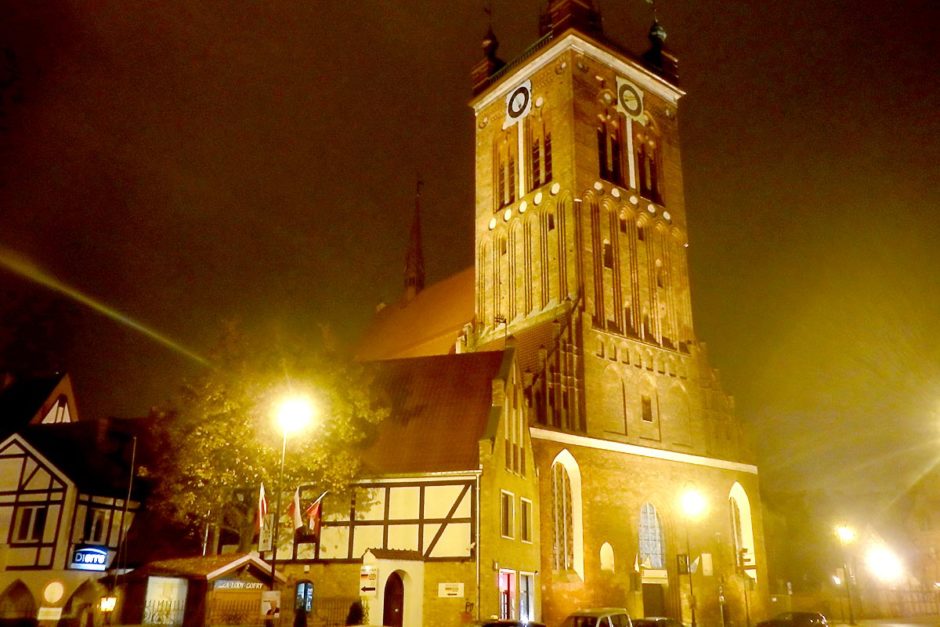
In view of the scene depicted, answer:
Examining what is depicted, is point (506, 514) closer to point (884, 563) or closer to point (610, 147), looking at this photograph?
point (610, 147)

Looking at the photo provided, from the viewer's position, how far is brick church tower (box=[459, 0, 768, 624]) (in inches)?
1326

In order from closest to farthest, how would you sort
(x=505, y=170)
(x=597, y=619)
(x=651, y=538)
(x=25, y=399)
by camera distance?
(x=597, y=619)
(x=651, y=538)
(x=505, y=170)
(x=25, y=399)

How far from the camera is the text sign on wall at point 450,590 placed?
2533cm

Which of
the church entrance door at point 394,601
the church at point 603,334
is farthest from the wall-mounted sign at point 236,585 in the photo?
the church at point 603,334

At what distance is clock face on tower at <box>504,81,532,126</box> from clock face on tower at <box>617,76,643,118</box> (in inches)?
198

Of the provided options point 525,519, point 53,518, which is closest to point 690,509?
point 525,519

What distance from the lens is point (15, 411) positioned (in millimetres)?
45594

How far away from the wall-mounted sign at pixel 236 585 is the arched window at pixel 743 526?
79.2 ft

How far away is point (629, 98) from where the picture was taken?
46.2 metres

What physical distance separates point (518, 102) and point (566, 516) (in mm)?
24761

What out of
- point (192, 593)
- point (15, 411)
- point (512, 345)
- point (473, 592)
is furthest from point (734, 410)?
point (15, 411)

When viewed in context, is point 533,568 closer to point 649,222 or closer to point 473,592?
point 473,592

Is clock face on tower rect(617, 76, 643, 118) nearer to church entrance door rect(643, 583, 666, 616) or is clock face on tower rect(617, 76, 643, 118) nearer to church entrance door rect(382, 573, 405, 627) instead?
church entrance door rect(643, 583, 666, 616)

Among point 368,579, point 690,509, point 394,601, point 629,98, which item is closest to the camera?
point 368,579
